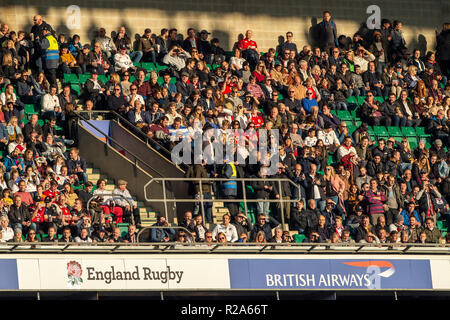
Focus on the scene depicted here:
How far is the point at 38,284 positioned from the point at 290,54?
11256 mm

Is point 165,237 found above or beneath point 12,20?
beneath

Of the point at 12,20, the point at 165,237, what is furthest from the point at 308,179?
the point at 12,20

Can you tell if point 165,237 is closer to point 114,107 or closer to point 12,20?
point 114,107

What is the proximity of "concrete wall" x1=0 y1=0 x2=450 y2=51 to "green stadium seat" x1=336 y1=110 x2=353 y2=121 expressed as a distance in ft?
12.6

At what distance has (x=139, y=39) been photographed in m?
31.2

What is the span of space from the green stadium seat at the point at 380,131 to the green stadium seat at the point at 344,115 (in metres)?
0.59

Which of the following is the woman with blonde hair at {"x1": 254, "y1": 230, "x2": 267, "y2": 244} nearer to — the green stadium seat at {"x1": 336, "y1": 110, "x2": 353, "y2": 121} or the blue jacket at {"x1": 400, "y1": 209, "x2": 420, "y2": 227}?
the blue jacket at {"x1": 400, "y1": 209, "x2": 420, "y2": 227}

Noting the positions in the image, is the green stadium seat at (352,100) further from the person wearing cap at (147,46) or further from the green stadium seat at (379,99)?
the person wearing cap at (147,46)

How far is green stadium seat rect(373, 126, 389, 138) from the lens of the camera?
3050 cm

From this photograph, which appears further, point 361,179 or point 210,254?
point 361,179

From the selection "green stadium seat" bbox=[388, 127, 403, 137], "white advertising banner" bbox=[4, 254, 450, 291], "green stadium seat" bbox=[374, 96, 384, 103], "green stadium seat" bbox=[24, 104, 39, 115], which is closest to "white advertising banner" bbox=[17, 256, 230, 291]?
"white advertising banner" bbox=[4, 254, 450, 291]

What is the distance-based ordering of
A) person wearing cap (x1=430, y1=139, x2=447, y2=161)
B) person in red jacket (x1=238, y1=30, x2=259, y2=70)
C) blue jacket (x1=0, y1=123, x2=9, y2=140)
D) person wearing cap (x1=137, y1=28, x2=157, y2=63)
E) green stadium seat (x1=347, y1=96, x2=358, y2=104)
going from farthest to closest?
green stadium seat (x1=347, y1=96, x2=358, y2=104) < person in red jacket (x1=238, y1=30, x2=259, y2=70) < person wearing cap (x1=137, y1=28, x2=157, y2=63) < person wearing cap (x1=430, y1=139, x2=447, y2=161) < blue jacket (x1=0, y1=123, x2=9, y2=140)

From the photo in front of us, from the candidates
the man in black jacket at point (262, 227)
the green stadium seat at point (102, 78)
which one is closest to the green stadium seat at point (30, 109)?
the green stadium seat at point (102, 78)
